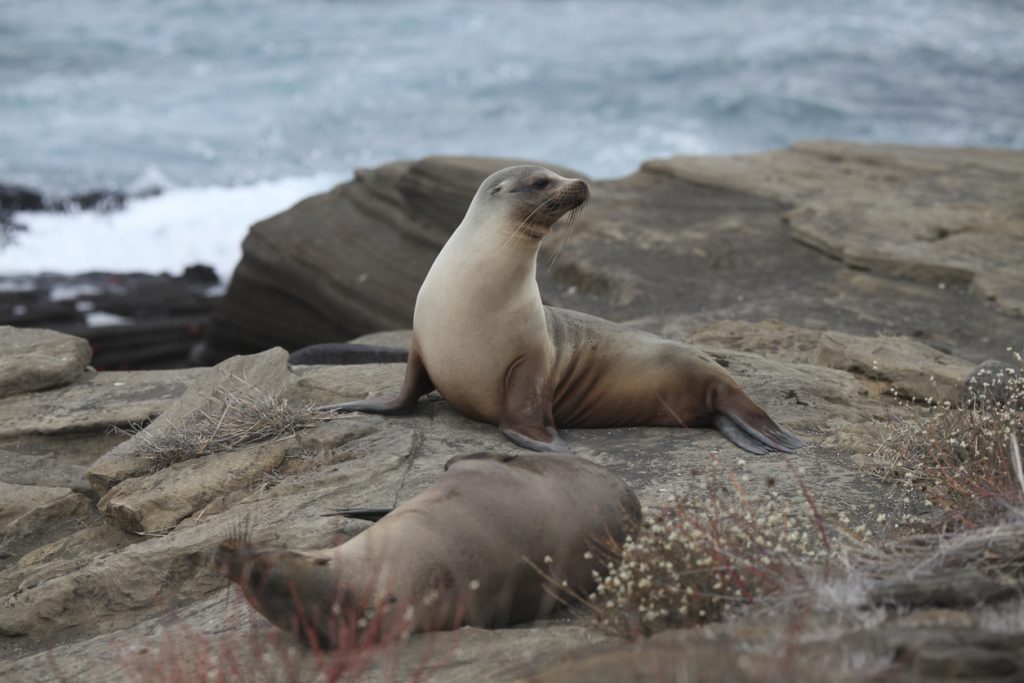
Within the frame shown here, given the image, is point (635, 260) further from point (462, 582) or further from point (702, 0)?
point (702, 0)

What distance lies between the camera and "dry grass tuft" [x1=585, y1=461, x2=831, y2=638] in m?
3.34

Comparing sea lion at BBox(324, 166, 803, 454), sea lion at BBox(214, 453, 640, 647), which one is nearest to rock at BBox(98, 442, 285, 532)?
sea lion at BBox(324, 166, 803, 454)

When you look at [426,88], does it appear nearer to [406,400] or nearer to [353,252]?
[353,252]

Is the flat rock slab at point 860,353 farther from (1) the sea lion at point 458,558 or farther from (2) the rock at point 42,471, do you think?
(2) the rock at point 42,471

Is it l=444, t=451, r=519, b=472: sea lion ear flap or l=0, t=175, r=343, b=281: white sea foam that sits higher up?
l=444, t=451, r=519, b=472: sea lion ear flap

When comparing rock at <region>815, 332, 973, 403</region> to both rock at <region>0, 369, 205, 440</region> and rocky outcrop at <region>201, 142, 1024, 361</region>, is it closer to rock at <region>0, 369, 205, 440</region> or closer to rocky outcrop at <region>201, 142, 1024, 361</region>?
rocky outcrop at <region>201, 142, 1024, 361</region>

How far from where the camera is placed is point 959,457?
4.65 metres

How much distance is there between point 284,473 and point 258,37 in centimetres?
2622

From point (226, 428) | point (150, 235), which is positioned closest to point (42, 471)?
point (226, 428)

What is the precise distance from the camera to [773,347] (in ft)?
25.0

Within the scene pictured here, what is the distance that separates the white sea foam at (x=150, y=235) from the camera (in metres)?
15.9

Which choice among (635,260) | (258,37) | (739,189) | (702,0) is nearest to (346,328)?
(635,260)

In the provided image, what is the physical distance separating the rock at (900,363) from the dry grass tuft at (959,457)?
1.37 meters

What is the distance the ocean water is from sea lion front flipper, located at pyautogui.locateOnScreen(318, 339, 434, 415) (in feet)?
37.1
